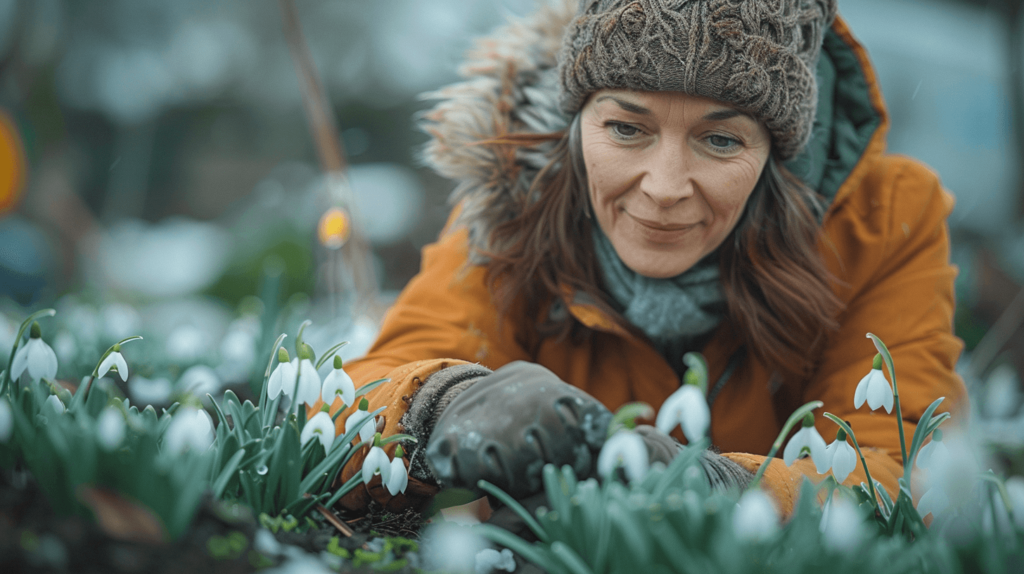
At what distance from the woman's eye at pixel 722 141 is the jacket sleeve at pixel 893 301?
0.36 meters

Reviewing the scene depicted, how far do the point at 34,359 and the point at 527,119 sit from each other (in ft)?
3.62

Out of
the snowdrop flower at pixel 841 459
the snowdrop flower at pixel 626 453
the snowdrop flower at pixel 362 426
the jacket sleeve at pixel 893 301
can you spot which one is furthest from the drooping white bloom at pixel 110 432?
the jacket sleeve at pixel 893 301

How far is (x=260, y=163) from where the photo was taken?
6.79 meters

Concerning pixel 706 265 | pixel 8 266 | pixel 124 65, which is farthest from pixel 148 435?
pixel 124 65

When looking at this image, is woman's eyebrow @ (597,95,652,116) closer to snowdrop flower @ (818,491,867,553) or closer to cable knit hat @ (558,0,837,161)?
cable knit hat @ (558,0,837,161)

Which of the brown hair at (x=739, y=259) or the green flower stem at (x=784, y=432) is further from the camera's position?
the brown hair at (x=739, y=259)

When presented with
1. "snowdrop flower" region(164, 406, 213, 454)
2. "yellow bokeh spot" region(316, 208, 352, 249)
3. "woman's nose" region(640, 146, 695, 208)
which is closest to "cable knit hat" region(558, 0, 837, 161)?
"woman's nose" region(640, 146, 695, 208)

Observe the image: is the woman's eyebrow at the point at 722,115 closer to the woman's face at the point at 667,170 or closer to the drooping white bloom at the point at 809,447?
the woman's face at the point at 667,170

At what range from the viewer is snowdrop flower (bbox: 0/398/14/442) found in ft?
3.20

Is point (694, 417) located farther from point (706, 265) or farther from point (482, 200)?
point (482, 200)

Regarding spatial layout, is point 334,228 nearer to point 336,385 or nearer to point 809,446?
point 336,385

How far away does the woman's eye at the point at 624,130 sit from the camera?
144 cm

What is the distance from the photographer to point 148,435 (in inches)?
35.6

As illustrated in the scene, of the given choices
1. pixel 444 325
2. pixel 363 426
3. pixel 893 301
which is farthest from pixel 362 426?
pixel 893 301
